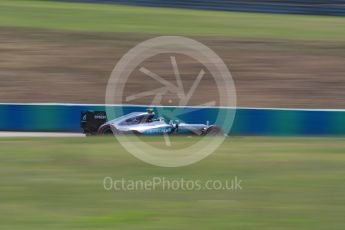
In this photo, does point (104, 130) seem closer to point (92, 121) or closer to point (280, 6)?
point (92, 121)

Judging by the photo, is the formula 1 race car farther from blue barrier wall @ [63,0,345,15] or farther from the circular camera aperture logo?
blue barrier wall @ [63,0,345,15]

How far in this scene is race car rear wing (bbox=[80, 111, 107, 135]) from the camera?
14.1 m

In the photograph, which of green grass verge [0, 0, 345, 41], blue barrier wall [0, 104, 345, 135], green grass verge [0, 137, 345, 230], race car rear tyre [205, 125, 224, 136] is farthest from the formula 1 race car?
green grass verge [0, 0, 345, 41]

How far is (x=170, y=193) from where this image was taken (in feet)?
20.7

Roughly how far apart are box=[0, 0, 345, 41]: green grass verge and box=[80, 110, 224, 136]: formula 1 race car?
26.7ft

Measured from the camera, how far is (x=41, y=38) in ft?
70.4

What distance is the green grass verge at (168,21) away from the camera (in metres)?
22.4

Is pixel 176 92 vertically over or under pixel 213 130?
over

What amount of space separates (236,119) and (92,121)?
277 centimetres

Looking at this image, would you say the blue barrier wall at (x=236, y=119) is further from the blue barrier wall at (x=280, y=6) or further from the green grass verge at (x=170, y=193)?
the blue barrier wall at (x=280, y=6)

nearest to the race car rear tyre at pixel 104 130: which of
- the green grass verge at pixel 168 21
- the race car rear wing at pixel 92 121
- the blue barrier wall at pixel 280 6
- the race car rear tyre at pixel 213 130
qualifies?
the race car rear wing at pixel 92 121

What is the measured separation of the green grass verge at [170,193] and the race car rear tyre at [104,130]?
5.40 meters

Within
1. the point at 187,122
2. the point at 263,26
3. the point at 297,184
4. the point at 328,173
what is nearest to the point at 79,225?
the point at 297,184

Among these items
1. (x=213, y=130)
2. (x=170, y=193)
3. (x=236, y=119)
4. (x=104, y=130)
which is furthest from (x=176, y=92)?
(x=170, y=193)
